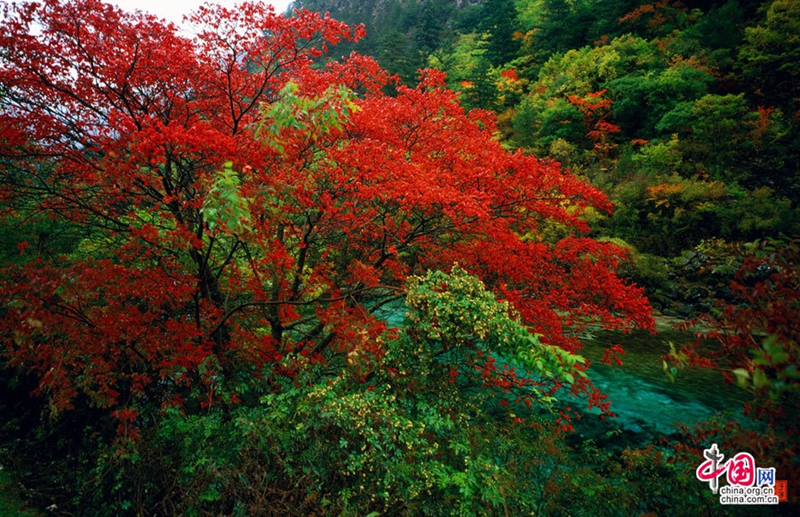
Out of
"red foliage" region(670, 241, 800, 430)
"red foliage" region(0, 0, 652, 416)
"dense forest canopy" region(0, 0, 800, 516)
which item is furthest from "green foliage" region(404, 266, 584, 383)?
"red foliage" region(670, 241, 800, 430)

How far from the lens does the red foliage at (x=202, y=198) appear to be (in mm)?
4707

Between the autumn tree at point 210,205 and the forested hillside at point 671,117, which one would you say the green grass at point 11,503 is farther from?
the forested hillside at point 671,117

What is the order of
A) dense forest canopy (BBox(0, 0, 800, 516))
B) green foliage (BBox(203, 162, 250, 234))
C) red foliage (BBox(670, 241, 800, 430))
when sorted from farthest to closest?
dense forest canopy (BBox(0, 0, 800, 516)) → green foliage (BBox(203, 162, 250, 234)) → red foliage (BBox(670, 241, 800, 430))

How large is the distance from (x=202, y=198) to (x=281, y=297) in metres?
2.59

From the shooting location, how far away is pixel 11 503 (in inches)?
186

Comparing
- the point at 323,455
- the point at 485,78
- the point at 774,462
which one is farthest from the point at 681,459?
the point at 485,78

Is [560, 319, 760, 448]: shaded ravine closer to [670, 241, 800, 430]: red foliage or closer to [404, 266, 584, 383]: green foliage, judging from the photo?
[404, 266, 584, 383]: green foliage

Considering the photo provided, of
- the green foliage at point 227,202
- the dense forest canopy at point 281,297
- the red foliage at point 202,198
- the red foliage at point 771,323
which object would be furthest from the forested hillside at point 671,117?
the green foliage at point 227,202

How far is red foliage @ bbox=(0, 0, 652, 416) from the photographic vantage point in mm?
4707

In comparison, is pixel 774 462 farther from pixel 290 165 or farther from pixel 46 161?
pixel 46 161

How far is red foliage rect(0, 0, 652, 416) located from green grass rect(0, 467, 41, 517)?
1265 millimetres

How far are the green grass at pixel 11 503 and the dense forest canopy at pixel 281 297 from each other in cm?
23

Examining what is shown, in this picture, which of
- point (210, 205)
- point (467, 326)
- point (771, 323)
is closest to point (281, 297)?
point (210, 205)

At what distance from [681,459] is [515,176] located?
17.9 ft
